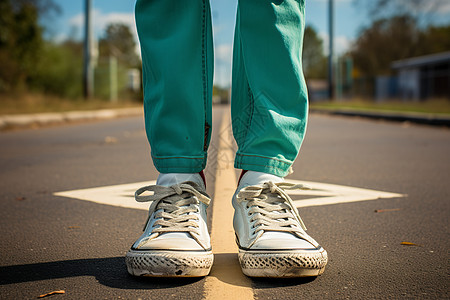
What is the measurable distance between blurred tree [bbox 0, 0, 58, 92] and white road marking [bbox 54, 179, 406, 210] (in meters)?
19.4

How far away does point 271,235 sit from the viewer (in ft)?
4.87

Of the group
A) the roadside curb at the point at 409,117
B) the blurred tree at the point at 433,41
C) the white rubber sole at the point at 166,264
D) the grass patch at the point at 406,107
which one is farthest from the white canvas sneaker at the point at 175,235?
the blurred tree at the point at 433,41

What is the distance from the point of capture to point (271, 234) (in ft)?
4.89

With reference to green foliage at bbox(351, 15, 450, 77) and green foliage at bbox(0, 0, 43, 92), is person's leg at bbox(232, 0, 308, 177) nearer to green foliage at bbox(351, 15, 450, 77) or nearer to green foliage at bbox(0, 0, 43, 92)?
green foliage at bbox(0, 0, 43, 92)

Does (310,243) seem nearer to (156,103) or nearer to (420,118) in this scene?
(156,103)

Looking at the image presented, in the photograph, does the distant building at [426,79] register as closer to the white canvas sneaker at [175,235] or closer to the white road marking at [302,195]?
the white road marking at [302,195]

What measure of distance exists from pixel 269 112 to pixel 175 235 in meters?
0.51

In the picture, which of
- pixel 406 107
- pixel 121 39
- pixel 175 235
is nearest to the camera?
pixel 175 235

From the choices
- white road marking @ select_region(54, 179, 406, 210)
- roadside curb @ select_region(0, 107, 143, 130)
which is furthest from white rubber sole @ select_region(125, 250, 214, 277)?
roadside curb @ select_region(0, 107, 143, 130)

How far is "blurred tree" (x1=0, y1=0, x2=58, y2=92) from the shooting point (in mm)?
20641

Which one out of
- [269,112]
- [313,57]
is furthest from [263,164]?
[313,57]

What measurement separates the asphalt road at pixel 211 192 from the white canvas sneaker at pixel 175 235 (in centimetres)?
5

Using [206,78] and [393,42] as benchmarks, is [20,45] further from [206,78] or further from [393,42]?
[393,42]

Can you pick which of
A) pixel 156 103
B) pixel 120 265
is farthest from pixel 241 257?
pixel 156 103
